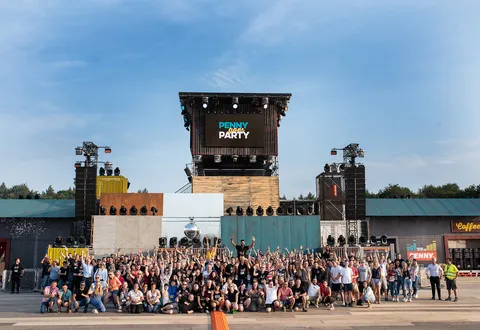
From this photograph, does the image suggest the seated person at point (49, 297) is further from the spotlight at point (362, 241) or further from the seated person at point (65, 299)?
the spotlight at point (362, 241)

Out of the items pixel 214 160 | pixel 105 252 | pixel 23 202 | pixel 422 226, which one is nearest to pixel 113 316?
pixel 105 252

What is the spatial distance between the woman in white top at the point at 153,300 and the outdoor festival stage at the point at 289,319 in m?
0.64

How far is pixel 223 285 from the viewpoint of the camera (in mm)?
14203

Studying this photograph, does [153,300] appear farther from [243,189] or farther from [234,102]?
[234,102]

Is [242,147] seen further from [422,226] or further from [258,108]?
[422,226]

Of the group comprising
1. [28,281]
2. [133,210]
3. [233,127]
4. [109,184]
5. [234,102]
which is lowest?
[28,281]

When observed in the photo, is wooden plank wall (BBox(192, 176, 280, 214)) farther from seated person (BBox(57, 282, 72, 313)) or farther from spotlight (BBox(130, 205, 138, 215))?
seated person (BBox(57, 282, 72, 313))

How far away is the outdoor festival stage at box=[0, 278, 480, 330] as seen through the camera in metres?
11.6

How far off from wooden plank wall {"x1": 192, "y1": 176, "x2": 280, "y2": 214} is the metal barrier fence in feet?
42.4

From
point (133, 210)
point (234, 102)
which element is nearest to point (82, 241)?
point (133, 210)

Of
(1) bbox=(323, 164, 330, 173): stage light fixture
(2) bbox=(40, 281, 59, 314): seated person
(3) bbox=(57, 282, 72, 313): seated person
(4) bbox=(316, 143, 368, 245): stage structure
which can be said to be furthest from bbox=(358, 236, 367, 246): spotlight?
(2) bbox=(40, 281, 59, 314): seated person

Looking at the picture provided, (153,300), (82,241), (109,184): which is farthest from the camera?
(109,184)

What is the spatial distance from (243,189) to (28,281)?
15739 mm

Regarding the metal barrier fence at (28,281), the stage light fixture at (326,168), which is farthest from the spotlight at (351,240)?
the metal barrier fence at (28,281)
